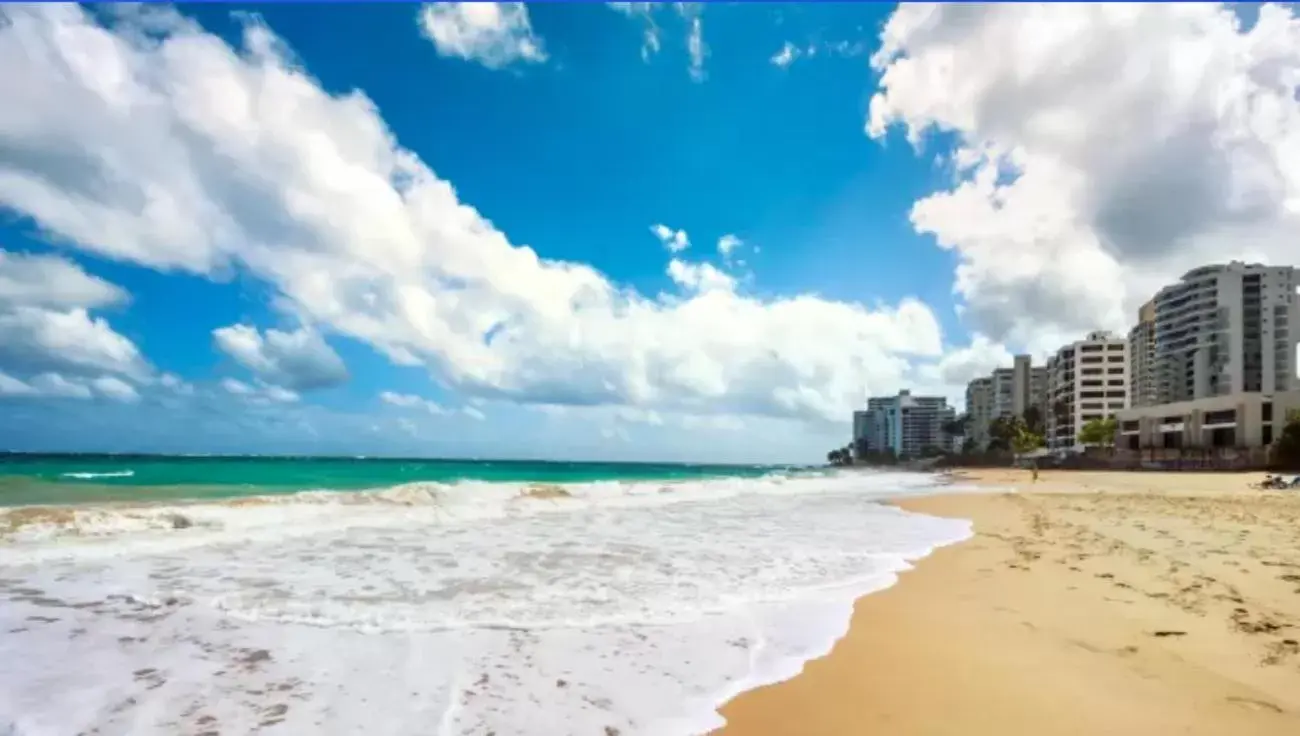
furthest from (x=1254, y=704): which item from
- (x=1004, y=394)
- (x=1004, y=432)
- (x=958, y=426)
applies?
(x=958, y=426)

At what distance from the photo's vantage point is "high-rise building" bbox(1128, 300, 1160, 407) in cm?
12144

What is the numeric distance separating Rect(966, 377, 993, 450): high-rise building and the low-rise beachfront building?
71.3 metres

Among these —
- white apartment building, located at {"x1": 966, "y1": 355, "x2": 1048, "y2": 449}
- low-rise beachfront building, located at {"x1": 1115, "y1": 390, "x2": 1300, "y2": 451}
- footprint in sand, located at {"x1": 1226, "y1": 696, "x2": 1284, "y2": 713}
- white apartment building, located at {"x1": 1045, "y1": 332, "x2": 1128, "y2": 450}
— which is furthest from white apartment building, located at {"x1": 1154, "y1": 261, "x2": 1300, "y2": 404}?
footprint in sand, located at {"x1": 1226, "y1": 696, "x2": 1284, "y2": 713}

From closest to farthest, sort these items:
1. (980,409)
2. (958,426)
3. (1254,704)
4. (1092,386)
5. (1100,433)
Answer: (1254,704) → (1100,433) → (1092,386) → (980,409) → (958,426)

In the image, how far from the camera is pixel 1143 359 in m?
127

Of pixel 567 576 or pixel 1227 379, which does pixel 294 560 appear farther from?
pixel 1227 379

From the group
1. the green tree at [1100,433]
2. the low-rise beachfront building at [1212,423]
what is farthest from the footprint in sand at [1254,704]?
the green tree at [1100,433]

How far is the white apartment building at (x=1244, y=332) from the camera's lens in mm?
104812

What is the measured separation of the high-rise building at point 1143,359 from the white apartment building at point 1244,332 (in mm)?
11713

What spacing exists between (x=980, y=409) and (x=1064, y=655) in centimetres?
18237

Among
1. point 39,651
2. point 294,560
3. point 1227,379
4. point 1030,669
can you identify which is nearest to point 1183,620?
point 1030,669

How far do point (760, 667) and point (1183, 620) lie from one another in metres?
3.95

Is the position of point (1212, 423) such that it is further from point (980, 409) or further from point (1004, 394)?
point (980, 409)

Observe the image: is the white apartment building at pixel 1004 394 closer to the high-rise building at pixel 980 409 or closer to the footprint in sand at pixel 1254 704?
the high-rise building at pixel 980 409
